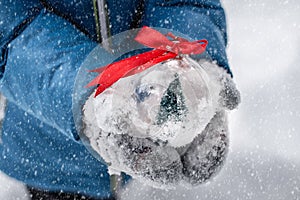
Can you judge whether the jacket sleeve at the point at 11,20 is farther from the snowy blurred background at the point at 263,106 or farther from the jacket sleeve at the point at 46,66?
the snowy blurred background at the point at 263,106

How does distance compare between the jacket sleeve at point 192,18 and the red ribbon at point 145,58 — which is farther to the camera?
the jacket sleeve at point 192,18

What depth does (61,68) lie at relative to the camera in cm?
62

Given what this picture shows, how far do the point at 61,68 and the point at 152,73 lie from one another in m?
0.16

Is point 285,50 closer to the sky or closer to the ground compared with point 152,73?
closer to the ground

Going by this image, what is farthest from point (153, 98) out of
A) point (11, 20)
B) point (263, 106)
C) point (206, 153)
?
point (263, 106)

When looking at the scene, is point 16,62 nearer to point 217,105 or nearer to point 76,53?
point 76,53

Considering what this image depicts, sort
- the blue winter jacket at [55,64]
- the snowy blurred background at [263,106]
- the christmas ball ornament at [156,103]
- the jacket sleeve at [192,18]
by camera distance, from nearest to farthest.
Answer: the christmas ball ornament at [156,103], the blue winter jacket at [55,64], the jacket sleeve at [192,18], the snowy blurred background at [263,106]

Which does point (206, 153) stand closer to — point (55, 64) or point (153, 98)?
point (153, 98)

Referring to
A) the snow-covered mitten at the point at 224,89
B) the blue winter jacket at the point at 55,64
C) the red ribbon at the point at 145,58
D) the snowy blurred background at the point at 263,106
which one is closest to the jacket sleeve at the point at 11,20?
the blue winter jacket at the point at 55,64

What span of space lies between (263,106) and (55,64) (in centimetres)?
116

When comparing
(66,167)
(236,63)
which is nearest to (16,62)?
(66,167)

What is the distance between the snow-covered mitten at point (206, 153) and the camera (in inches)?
23.5

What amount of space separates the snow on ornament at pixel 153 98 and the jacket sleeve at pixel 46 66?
0.22ft

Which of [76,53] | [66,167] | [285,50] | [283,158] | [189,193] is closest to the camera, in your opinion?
[76,53]
